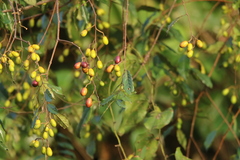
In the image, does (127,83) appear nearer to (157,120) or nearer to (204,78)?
(157,120)

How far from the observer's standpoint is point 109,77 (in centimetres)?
161

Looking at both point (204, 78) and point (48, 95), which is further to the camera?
point (204, 78)

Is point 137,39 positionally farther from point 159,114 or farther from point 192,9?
point 192,9

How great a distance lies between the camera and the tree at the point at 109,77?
143cm

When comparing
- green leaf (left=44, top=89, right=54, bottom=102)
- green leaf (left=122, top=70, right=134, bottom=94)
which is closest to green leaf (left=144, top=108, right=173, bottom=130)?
green leaf (left=122, top=70, right=134, bottom=94)

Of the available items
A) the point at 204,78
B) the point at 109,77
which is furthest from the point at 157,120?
the point at 204,78

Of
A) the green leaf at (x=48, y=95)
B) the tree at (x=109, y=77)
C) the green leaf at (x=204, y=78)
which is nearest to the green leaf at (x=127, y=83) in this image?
the tree at (x=109, y=77)

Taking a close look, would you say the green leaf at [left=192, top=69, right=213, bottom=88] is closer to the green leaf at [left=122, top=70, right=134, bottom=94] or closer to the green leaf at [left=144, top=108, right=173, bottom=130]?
the green leaf at [left=144, top=108, right=173, bottom=130]

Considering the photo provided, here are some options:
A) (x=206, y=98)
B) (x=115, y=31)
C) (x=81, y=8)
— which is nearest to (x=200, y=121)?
(x=206, y=98)

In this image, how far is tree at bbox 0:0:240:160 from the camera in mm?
1426

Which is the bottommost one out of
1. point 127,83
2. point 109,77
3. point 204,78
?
point 204,78

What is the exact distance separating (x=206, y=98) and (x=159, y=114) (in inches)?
31.9

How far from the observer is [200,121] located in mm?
2635

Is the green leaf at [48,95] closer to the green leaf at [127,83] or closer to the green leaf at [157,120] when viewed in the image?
the green leaf at [127,83]
